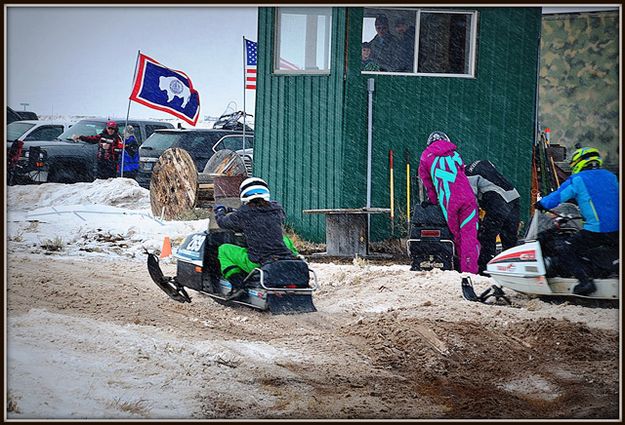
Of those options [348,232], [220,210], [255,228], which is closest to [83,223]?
[348,232]

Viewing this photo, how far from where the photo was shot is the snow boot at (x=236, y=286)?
9.20 metres

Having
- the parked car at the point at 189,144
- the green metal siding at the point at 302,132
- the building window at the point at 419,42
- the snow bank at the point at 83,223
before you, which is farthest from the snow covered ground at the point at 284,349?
the parked car at the point at 189,144

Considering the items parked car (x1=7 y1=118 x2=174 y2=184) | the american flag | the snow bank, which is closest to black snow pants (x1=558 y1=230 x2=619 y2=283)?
the snow bank

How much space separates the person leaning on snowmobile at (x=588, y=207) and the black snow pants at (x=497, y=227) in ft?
7.29

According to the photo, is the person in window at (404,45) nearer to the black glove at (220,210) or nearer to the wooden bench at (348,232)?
the wooden bench at (348,232)

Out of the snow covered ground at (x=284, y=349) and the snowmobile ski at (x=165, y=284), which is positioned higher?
the snowmobile ski at (x=165, y=284)

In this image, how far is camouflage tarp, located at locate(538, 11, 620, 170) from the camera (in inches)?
576

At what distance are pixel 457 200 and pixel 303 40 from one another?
3.98 m

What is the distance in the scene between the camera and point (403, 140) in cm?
1429

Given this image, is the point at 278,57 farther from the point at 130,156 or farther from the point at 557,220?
the point at 557,220

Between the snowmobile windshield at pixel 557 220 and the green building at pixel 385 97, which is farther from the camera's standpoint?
A: the green building at pixel 385 97

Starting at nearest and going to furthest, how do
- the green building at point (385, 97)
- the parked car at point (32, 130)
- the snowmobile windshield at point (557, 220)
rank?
the snowmobile windshield at point (557, 220)
the parked car at point (32, 130)
the green building at point (385, 97)

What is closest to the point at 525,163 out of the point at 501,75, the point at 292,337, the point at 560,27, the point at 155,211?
the point at 501,75

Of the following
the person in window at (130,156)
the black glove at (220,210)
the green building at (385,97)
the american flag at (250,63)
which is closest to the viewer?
the black glove at (220,210)
